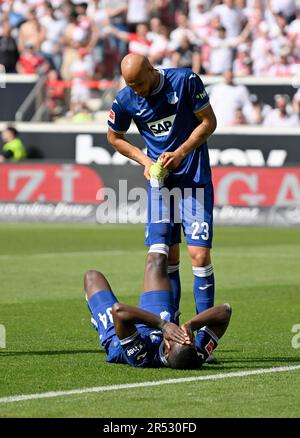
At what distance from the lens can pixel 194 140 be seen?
8750 millimetres

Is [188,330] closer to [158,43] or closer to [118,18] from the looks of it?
[158,43]

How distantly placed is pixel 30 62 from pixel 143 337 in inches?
775

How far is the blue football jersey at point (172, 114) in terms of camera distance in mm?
8836

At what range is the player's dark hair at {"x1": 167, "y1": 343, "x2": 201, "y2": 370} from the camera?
25.0ft

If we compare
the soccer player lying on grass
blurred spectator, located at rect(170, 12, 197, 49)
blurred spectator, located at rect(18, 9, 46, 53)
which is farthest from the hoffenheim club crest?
blurred spectator, located at rect(18, 9, 46, 53)

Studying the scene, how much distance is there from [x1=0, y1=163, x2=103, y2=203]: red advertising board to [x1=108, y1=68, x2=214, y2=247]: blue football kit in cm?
1432

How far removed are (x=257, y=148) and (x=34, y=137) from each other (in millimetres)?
5351

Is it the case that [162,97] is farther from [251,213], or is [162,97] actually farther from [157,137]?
[251,213]

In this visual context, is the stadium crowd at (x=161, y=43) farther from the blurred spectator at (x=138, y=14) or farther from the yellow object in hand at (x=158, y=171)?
the yellow object in hand at (x=158, y=171)

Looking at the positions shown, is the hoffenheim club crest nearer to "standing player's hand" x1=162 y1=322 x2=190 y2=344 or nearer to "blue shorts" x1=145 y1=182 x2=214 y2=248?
"blue shorts" x1=145 y1=182 x2=214 y2=248

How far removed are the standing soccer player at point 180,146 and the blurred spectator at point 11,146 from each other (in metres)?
15.3

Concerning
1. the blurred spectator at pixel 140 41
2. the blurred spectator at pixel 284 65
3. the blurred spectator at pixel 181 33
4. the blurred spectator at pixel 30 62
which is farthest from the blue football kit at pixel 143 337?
the blurred spectator at pixel 30 62

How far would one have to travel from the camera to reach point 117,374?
25.2ft

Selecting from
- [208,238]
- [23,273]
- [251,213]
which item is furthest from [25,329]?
[251,213]
